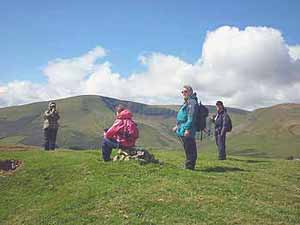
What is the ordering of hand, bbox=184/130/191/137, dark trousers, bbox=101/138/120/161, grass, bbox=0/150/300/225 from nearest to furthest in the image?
grass, bbox=0/150/300/225, hand, bbox=184/130/191/137, dark trousers, bbox=101/138/120/161

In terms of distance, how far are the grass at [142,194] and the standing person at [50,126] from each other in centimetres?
686

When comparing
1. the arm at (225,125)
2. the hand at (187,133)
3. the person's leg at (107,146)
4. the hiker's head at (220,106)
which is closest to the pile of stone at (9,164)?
the person's leg at (107,146)

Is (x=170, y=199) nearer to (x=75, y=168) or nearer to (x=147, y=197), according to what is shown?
(x=147, y=197)

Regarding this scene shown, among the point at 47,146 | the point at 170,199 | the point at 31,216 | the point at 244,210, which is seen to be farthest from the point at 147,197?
the point at 47,146

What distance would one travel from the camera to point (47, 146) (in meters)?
32.0

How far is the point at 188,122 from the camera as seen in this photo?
21109mm

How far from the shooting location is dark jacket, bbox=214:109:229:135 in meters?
29.5

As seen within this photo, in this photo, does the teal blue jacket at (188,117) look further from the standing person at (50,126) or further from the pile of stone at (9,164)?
the standing person at (50,126)

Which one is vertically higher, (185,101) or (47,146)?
(185,101)

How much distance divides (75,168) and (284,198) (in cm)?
1044

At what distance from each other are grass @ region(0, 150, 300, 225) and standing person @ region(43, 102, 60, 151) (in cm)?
A: 686

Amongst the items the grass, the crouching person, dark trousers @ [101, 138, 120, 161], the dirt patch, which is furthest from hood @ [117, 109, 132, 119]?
the dirt patch

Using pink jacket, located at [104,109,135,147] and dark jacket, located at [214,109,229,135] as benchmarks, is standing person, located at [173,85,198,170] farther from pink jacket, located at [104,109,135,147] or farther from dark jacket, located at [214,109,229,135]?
dark jacket, located at [214,109,229,135]

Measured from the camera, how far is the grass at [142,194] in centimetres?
1469
